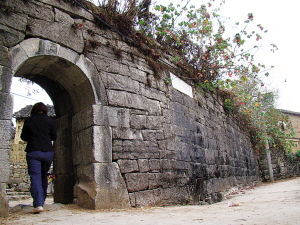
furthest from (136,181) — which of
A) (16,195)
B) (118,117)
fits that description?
(16,195)

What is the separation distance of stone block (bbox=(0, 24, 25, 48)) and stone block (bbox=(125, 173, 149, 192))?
224cm

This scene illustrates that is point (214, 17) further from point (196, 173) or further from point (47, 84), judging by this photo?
point (47, 84)

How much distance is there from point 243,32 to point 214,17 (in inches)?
32.5

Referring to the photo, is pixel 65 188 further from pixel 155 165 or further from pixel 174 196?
pixel 174 196

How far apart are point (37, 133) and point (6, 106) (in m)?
0.53

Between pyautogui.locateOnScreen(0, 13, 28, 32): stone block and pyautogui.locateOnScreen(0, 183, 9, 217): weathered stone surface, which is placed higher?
pyautogui.locateOnScreen(0, 13, 28, 32): stone block

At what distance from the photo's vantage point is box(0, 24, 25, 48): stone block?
9.39ft

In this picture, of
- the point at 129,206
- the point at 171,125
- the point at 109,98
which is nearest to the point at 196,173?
the point at 171,125

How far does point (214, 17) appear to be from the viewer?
246 inches

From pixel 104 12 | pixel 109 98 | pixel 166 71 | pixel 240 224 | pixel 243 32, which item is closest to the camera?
pixel 240 224

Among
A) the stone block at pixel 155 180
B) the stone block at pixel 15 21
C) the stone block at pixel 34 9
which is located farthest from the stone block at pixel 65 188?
the stone block at pixel 34 9

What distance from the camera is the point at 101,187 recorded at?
3242 mm

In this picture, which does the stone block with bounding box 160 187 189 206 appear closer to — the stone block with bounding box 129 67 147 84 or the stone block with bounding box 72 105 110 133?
the stone block with bounding box 72 105 110 133

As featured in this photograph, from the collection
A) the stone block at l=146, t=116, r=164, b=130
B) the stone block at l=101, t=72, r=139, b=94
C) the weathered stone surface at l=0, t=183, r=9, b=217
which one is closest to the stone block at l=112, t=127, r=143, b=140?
the stone block at l=146, t=116, r=164, b=130
